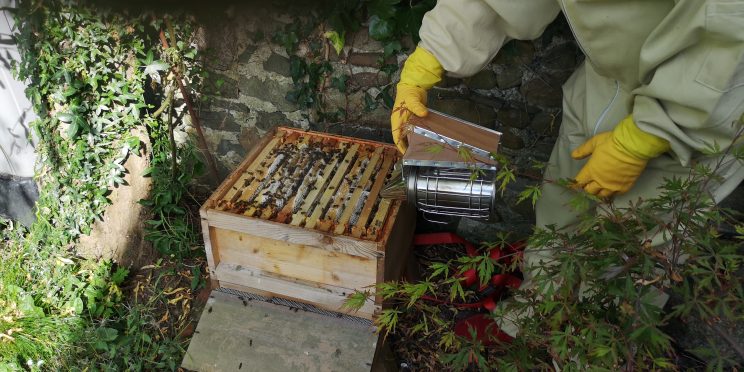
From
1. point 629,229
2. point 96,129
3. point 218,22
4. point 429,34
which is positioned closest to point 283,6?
point 218,22

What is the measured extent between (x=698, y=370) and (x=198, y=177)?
277 cm

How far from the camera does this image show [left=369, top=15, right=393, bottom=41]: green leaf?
7.41 feet

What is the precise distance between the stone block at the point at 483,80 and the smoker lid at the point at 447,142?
1.80ft

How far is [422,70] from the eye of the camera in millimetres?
1961

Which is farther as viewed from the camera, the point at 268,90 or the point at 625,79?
the point at 268,90

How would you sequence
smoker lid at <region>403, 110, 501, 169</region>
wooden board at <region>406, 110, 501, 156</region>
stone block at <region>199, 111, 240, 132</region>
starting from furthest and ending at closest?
stone block at <region>199, 111, 240, 132</region> < wooden board at <region>406, 110, 501, 156</region> < smoker lid at <region>403, 110, 501, 169</region>

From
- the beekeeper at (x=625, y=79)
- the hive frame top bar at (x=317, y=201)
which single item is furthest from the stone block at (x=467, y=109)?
the beekeeper at (x=625, y=79)

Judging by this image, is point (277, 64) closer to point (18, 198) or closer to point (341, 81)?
point (341, 81)

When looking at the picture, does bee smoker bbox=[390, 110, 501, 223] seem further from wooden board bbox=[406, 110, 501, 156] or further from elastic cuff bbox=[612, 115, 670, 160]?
elastic cuff bbox=[612, 115, 670, 160]

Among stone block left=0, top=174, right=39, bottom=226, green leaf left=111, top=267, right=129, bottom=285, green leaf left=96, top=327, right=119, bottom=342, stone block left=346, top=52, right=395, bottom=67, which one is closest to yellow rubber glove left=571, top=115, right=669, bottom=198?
stone block left=346, top=52, right=395, bottom=67

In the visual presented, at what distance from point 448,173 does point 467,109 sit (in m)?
0.87

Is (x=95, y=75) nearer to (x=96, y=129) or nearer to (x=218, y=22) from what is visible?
(x=96, y=129)

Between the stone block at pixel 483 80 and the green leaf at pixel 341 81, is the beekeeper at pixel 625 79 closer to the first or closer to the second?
the stone block at pixel 483 80

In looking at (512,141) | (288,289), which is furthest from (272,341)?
(512,141)
